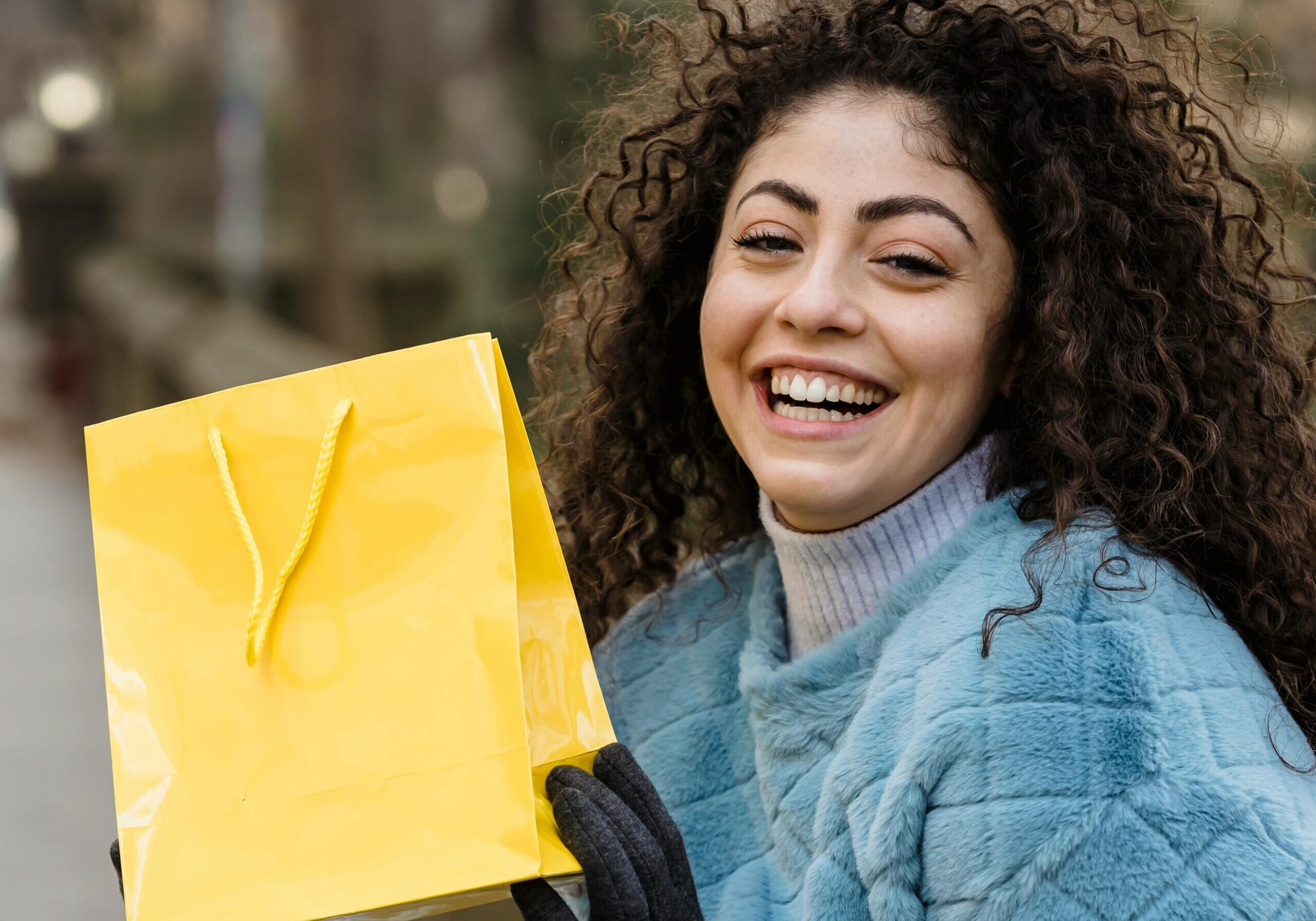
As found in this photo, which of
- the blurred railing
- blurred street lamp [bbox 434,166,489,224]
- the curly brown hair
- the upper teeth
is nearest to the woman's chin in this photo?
the upper teeth

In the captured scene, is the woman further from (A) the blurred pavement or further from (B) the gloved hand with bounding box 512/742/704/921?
(A) the blurred pavement

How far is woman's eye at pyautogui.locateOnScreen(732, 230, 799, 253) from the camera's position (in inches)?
74.0

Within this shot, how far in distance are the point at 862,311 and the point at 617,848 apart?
74 cm

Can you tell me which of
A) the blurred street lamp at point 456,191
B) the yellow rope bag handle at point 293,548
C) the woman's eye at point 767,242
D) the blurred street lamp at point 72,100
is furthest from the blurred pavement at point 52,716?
the blurred street lamp at point 72,100

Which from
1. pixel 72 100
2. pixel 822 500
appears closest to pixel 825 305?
pixel 822 500

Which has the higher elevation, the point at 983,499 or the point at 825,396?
the point at 825,396

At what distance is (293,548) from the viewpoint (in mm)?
1571

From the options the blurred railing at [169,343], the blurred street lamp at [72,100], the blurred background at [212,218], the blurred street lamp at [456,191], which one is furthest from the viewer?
the blurred street lamp at [72,100]

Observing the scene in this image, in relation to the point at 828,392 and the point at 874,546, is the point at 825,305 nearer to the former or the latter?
the point at 828,392

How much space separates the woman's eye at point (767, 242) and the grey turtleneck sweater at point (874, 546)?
14.6 inches

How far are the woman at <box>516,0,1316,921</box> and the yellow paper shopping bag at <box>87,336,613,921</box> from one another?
5.5 inches

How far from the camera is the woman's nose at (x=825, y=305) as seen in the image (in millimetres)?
1771

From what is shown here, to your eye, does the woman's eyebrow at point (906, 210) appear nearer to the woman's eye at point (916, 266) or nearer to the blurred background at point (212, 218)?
the woman's eye at point (916, 266)

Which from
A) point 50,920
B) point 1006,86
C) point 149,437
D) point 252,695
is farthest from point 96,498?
point 50,920
